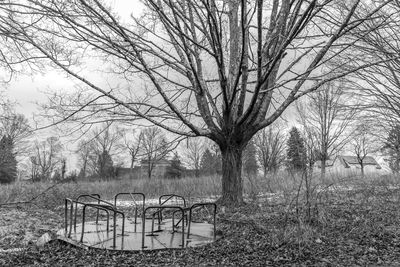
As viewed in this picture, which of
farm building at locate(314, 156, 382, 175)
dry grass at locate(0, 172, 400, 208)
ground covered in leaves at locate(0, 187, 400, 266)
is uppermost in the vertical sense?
farm building at locate(314, 156, 382, 175)

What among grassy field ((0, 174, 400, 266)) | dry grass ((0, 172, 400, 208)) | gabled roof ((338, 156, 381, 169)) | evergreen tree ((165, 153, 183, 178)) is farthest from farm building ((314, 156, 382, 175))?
evergreen tree ((165, 153, 183, 178))

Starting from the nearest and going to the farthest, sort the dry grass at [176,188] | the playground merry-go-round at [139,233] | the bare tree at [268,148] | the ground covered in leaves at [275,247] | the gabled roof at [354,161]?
1. the ground covered in leaves at [275,247]
2. the playground merry-go-round at [139,233]
3. the dry grass at [176,188]
4. the bare tree at [268,148]
5. the gabled roof at [354,161]

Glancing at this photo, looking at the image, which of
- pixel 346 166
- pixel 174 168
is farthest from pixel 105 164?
pixel 346 166

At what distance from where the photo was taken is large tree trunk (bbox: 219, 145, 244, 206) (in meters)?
7.93

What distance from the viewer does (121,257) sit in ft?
15.2

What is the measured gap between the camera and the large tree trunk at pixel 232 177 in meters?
7.93

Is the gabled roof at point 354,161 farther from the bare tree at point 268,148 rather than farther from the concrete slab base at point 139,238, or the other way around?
the concrete slab base at point 139,238

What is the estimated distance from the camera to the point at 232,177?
7.98 m

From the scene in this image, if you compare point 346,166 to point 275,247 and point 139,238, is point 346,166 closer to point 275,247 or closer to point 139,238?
point 139,238

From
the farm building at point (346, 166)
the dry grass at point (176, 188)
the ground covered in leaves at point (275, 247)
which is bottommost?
the ground covered in leaves at point (275, 247)

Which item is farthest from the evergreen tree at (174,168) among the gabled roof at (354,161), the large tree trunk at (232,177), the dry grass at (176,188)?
the large tree trunk at (232,177)

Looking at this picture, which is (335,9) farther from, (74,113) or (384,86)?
(74,113)

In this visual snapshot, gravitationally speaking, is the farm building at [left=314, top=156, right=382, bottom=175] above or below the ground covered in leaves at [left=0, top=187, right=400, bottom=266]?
above

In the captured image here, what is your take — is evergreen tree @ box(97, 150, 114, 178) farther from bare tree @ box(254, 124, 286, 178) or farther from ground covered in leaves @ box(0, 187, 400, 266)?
ground covered in leaves @ box(0, 187, 400, 266)
